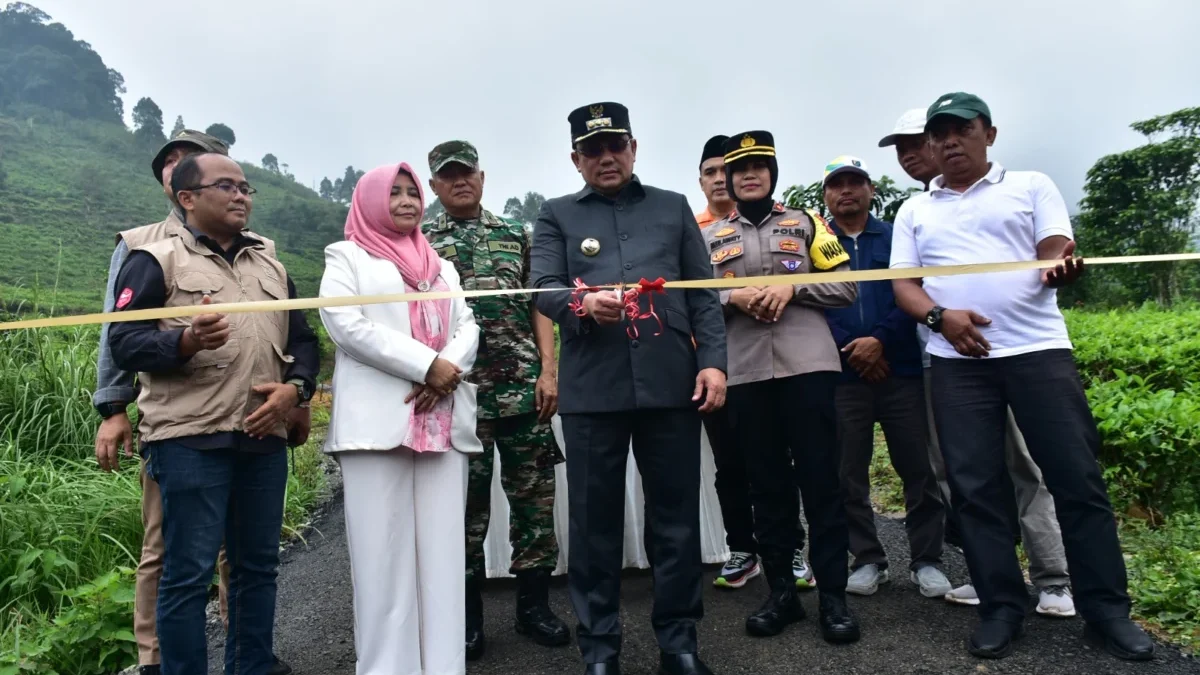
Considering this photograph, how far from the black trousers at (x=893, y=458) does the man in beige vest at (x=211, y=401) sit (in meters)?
2.45

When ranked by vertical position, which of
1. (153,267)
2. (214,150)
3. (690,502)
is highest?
(214,150)

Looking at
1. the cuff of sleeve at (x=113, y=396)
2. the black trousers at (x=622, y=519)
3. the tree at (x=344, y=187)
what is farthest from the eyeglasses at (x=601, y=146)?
the tree at (x=344, y=187)

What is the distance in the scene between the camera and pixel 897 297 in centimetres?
328

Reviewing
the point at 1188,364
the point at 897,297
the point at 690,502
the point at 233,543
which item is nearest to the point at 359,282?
the point at 233,543

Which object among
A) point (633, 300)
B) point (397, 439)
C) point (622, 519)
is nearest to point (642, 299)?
point (633, 300)

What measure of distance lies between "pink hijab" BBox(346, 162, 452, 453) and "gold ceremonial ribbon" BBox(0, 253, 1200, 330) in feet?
0.30

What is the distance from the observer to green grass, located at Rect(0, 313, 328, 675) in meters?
3.57

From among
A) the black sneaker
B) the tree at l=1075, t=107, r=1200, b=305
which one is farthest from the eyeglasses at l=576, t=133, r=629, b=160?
the tree at l=1075, t=107, r=1200, b=305

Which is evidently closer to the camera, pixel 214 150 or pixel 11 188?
pixel 214 150

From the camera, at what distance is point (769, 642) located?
315 cm

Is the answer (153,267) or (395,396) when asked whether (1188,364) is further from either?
(153,267)

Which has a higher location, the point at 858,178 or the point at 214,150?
the point at 214,150

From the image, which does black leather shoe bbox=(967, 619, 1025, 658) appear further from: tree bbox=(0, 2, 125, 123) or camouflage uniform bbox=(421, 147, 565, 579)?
tree bbox=(0, 2, 125, 123)

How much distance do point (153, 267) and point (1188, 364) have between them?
6088mm
